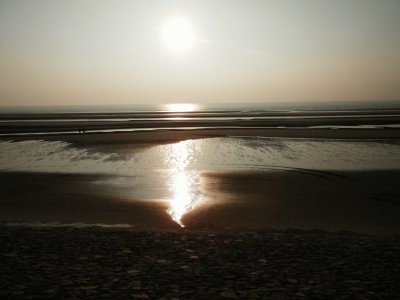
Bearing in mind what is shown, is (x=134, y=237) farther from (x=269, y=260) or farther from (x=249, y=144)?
(x=249, y=144)

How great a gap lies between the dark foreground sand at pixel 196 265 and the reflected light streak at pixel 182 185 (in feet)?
10.0

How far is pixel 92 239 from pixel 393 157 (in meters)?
23.2

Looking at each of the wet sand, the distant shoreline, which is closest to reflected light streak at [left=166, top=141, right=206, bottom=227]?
the wet sand

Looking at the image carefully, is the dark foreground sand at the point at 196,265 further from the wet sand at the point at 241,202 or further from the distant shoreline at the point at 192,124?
the distant shoreline at the point at 192,124

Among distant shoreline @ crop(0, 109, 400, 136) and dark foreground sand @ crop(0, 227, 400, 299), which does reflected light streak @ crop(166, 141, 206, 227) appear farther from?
distant shoreline @ crop(0, 109, 400, 136)

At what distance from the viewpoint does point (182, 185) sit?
61.4ft

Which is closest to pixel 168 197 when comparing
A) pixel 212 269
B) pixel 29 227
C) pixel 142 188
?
pixel 142 188

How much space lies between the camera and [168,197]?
16.1 metres

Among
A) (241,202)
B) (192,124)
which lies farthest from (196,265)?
(192,124)

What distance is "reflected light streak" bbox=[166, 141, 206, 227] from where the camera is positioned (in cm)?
1424

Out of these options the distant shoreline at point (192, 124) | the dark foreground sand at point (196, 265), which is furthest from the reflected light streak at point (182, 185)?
the distant shoreline at point (192, 124)

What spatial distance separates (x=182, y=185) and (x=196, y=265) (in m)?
10.9

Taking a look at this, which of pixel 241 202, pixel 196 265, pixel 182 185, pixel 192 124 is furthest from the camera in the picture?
pixel 192 124

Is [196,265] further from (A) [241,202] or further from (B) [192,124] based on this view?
(B) [192,124]
